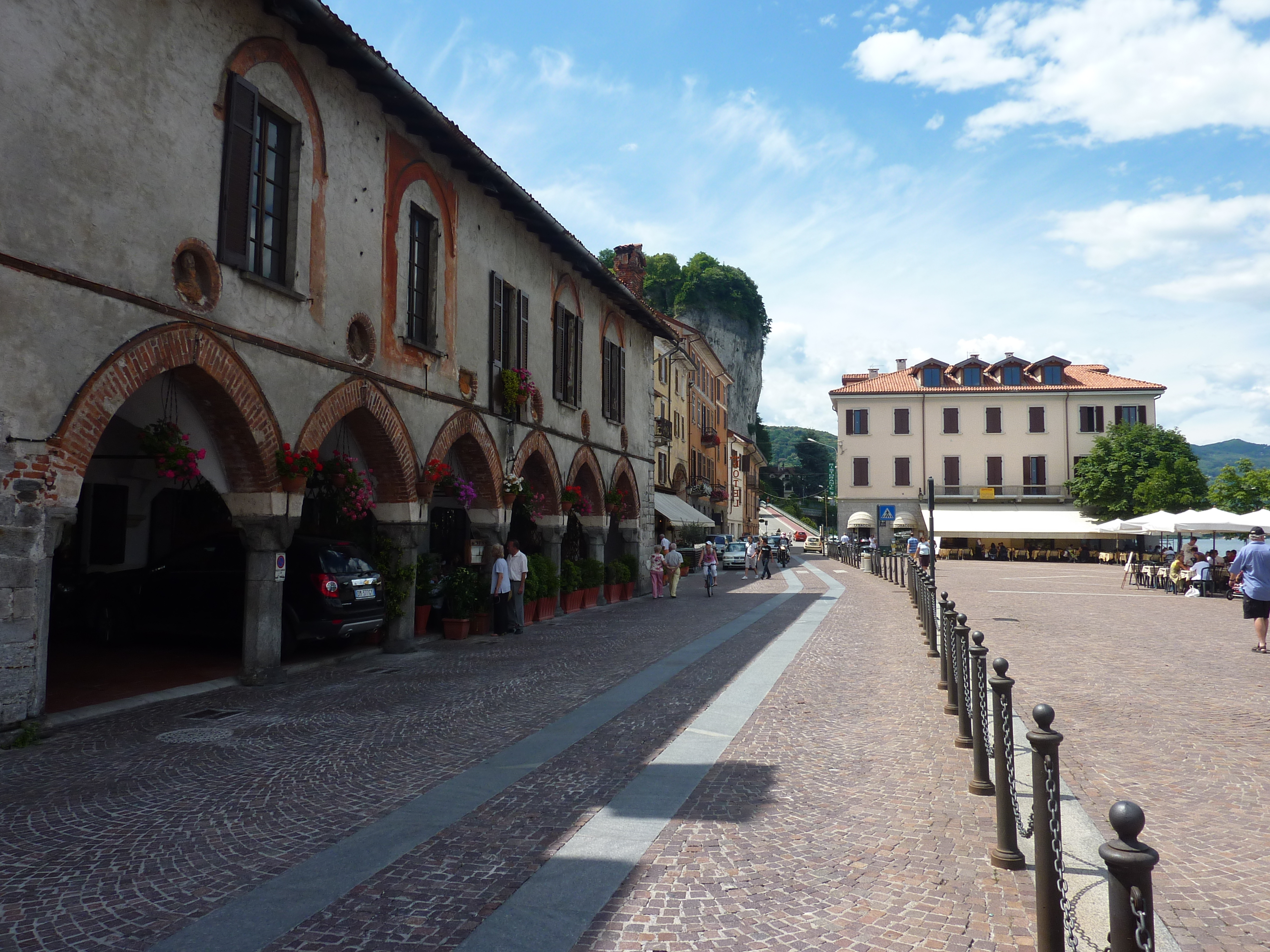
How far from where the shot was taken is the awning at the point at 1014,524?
48.5 m

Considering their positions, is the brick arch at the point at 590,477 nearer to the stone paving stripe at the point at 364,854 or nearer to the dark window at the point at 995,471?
the stone paving stripe at the point at 364,854

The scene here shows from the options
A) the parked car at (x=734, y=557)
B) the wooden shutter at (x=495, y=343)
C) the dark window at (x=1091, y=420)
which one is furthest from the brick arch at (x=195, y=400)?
the dark window at (x=1091, y=420)

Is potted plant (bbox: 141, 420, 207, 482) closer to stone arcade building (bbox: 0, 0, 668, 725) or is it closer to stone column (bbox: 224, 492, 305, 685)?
stone arcade building (bbox: 0, 0, 668, 725)

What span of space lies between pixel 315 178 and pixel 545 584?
8.54 m

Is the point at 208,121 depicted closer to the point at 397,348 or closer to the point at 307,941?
the point at 397,348

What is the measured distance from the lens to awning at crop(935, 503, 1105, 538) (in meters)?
48.5

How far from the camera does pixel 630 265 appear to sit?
28125 millimetres

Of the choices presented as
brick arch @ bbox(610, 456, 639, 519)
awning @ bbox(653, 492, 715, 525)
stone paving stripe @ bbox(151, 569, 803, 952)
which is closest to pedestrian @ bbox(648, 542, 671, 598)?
brick arch @ bbox(610, 456, 639, 519)

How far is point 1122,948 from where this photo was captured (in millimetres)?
2273

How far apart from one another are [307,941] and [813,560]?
48.5 meters

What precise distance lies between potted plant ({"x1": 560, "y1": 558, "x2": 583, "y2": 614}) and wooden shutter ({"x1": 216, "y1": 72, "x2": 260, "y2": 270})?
10.2m

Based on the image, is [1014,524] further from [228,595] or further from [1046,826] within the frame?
[1046,826]

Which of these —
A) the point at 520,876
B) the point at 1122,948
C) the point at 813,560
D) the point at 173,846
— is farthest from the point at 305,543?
the point at 813,560

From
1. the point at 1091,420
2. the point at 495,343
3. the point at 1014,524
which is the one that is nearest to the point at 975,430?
the point at 1091,420
